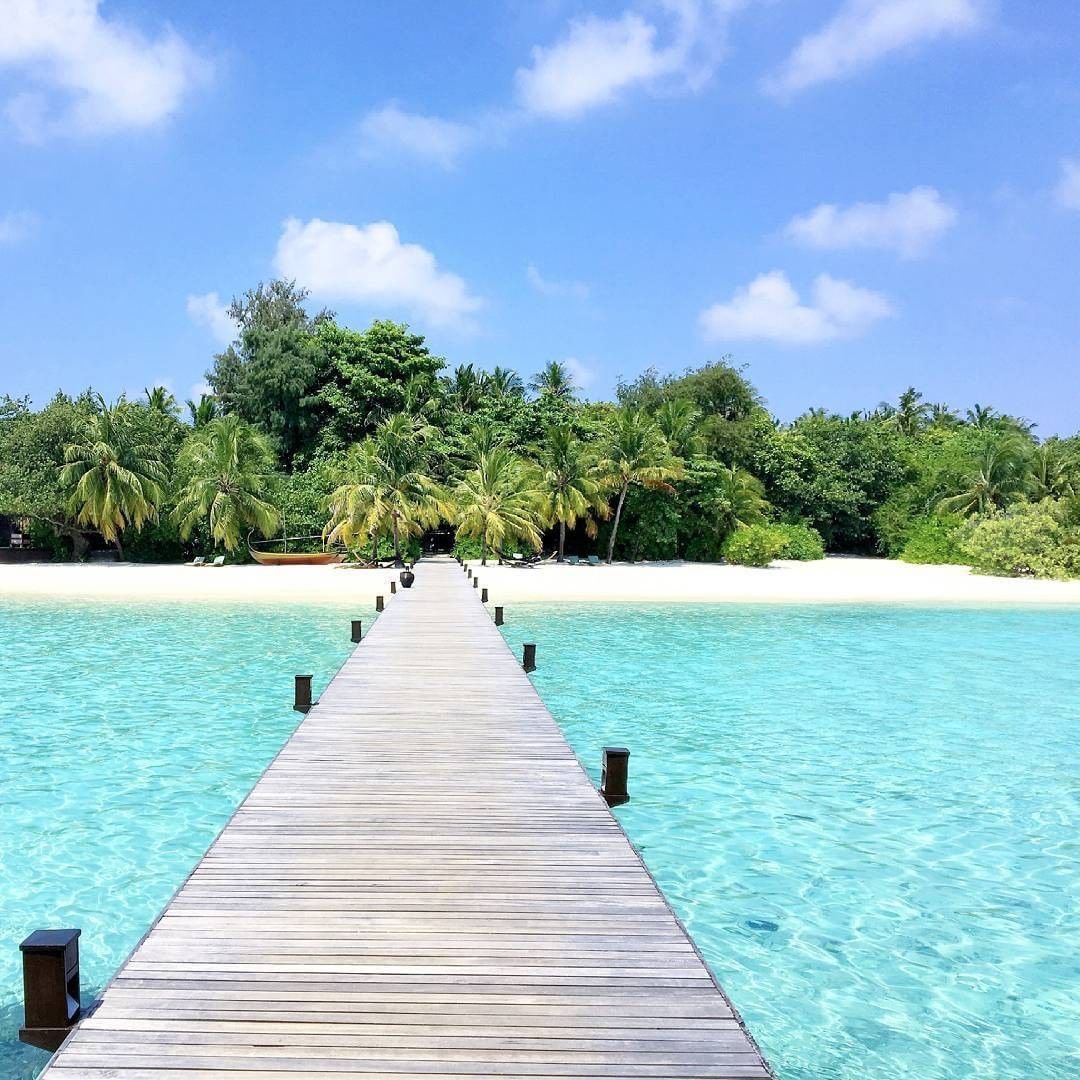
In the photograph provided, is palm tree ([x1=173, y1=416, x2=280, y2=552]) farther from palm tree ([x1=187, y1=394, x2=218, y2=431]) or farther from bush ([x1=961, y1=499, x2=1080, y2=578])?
bush ([x1=961, y1=499, x2=1080, y2=578])

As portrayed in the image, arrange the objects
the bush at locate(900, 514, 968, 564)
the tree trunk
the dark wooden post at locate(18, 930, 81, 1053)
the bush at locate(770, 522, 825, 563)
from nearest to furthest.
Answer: the dark wooden post at locate(18, 930, 81, 1053) → the tree trunk → the bush at locate(900, 514, 968, 564) → the bush at locate(770, 522, 825, 563)

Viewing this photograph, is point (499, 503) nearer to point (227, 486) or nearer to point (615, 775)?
point (227, 486)

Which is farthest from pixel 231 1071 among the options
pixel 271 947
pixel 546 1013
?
pixel 546 1013

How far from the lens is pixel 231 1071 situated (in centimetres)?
305

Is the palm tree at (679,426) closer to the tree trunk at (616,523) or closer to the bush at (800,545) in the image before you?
the tree trunk at (616,523)

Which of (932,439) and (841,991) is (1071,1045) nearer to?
(841,991)

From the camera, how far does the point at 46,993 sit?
3.49 meters

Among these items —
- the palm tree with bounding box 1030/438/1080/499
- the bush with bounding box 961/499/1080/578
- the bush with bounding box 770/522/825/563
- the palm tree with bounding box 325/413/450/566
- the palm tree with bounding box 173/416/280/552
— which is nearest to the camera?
the palm tree with bounding box 325/413/450/566

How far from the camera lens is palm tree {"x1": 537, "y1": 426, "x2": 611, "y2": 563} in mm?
33062

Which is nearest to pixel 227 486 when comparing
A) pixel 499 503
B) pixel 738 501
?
pixel 499 503

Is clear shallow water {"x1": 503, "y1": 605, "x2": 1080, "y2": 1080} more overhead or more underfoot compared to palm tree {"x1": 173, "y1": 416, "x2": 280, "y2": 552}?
more underfoot

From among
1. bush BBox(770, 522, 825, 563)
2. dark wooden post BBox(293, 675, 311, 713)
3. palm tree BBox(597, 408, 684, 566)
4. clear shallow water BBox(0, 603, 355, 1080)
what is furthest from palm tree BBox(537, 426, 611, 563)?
dark wooden post BBox(293, 675, 311, 713)

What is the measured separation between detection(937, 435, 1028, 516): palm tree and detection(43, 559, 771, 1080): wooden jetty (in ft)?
126

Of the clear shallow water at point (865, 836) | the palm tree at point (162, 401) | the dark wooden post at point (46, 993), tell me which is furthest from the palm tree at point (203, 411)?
the dark wooden post at point (46, 993)
